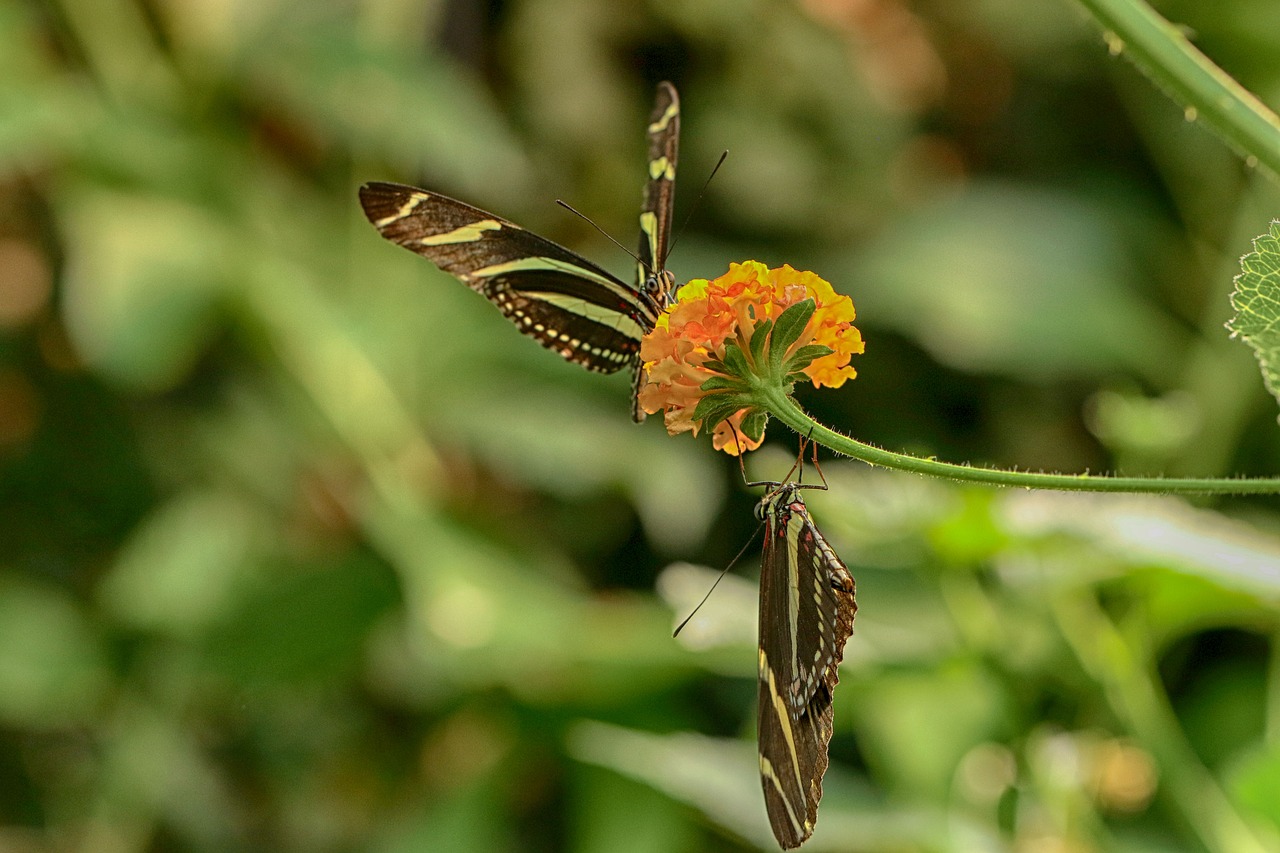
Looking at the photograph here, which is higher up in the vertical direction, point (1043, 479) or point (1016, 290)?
point (1016, 290)

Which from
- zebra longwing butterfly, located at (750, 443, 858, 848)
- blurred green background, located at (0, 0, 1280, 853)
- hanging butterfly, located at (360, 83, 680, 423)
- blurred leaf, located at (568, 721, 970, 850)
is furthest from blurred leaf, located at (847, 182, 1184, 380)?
zebra longwing butterfly, located at (750, 443, 858, 848)

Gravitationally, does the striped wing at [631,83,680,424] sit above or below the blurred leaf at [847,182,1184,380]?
below

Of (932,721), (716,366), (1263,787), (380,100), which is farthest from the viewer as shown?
(380,100)

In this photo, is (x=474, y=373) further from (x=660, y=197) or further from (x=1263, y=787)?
(x=1263, y=787)

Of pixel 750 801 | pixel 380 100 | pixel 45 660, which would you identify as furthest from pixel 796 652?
pixel 380 100

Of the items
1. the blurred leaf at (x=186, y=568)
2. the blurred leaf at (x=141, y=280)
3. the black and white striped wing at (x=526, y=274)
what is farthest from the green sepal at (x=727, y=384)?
the blurred leaf at (x=186, y=568)

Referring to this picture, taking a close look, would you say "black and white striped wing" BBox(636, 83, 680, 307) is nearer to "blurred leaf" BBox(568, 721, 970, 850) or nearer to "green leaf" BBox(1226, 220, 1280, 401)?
"green leaf" BBox(1226, 220, 1280, 401)

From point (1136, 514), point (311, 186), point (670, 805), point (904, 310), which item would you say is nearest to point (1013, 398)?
point (904, 310)
